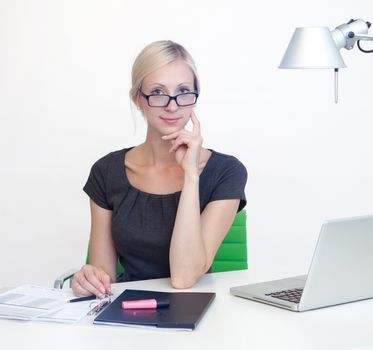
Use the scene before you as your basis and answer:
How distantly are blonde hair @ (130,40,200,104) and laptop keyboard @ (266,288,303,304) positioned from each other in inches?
34.0

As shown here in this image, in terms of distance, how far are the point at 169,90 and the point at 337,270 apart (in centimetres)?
95

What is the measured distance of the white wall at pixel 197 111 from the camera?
377 centimetres

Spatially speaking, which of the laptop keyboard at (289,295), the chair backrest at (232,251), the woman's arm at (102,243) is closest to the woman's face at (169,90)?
the woman's arm at (102,243)

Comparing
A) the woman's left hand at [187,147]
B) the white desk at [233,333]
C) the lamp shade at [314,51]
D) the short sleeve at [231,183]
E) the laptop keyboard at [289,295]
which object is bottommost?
the laptop keyboard at [289,295]

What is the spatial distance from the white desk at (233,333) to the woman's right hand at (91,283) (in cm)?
22

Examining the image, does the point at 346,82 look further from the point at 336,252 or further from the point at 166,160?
the point at 336,252

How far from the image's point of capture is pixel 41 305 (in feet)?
6.36

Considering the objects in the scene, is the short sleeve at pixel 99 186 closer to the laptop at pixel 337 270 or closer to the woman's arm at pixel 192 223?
the woman's arm at pixel 192 223

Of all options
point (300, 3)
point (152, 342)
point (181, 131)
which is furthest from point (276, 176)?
point (152, 342)

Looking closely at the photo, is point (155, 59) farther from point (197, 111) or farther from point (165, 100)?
point (197, 111)

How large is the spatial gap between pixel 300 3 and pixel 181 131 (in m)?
1.73

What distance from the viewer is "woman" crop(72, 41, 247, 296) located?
2.37 meters

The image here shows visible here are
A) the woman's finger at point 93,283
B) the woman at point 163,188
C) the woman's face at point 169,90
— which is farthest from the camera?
the woman's face at point 169,90

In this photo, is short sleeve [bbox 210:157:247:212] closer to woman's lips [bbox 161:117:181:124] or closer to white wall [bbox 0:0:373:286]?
woman's lips [bbox 161:117:181:124]
